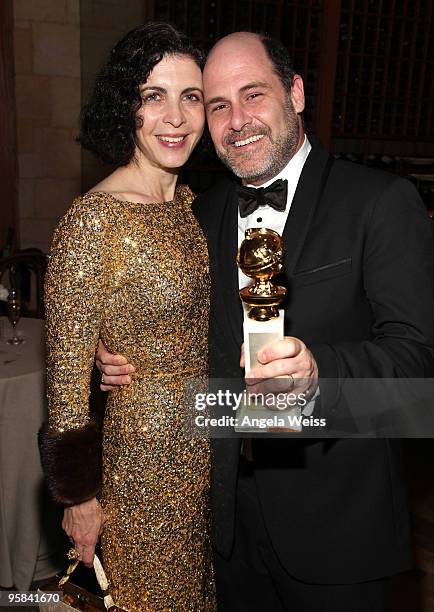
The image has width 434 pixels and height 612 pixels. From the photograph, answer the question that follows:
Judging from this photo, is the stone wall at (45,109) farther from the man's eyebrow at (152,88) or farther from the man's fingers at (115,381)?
the man's fingers at (115,381)

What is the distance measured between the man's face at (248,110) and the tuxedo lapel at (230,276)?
0.48 ft

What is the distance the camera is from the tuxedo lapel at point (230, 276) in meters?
1.65

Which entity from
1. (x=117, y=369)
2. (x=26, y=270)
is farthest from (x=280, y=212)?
(x=26, y=270)

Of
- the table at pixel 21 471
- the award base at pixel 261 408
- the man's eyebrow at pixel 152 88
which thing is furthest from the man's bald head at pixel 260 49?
the table at pixel 21 471

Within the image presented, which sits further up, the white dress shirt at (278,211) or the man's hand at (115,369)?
the white dress shirt at (278,211)

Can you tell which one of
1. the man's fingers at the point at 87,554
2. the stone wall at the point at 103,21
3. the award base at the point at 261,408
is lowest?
the man's fingers at the point at 87,554

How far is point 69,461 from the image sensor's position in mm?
1589

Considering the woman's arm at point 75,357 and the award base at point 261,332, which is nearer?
the award base at point 261,332

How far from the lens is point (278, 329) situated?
108cm

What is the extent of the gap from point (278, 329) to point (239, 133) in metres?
0.80

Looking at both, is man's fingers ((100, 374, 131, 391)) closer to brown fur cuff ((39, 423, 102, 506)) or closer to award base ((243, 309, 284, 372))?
brown fur cuff ((39, 423, 102, 506))

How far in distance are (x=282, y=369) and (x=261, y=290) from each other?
0.43 feet

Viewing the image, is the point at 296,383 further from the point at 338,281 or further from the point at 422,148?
the point at 422,148

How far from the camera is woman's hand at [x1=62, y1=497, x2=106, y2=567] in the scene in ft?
5.36
